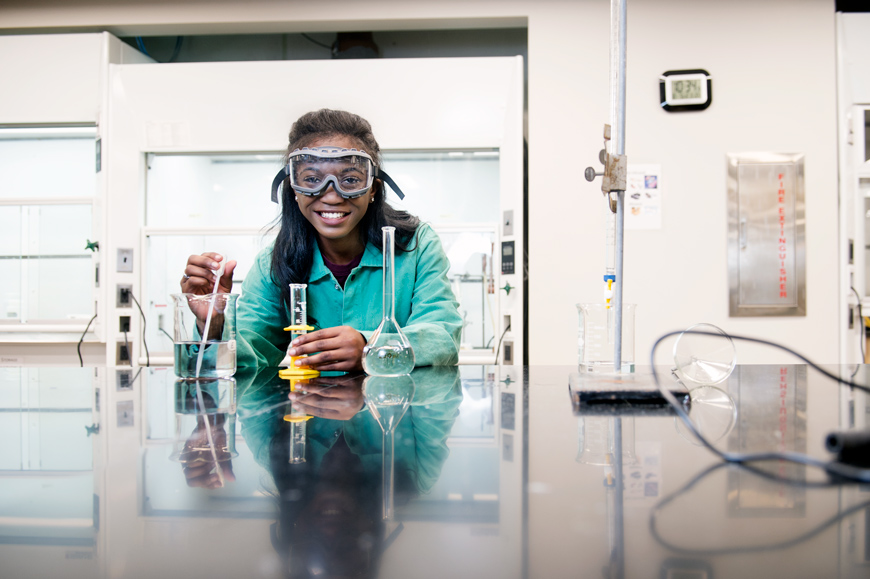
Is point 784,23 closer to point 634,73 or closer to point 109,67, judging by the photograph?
point 634,73

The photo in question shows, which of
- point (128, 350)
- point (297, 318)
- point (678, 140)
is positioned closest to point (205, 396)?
point (297, 318)

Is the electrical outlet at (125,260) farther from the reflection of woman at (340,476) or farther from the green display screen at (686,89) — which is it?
the green display screen at (686,89)

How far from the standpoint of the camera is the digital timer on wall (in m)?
2.90

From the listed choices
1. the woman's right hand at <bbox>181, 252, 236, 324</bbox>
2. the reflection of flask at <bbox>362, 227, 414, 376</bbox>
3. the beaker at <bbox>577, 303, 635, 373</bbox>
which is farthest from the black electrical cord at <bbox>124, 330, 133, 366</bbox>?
the beaker at <bbox>577, 303, 635, 373</bbox>

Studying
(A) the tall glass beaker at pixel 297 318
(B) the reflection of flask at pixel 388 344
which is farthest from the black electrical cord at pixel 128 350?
(B) the reflection of flask at pixel 388 344

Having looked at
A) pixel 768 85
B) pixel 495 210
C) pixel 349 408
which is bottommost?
pixel 349 408

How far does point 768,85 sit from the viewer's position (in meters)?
2.91

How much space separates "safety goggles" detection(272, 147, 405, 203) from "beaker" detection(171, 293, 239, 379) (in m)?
0.57

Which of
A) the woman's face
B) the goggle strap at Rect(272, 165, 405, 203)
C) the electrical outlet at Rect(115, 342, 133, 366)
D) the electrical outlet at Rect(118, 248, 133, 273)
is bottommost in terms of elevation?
the electrical outlet at Rect(115, 342, 133, 366)

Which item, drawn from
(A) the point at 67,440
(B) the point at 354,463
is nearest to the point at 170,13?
(A) the point at 67,440

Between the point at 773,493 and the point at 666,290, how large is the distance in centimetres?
282

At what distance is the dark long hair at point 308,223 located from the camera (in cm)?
154

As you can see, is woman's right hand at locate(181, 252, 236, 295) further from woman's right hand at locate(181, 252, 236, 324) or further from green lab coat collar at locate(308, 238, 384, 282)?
green lab coat collar at locate(308, 238, 384, 282)

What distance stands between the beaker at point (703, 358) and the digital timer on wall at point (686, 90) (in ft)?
8.09
